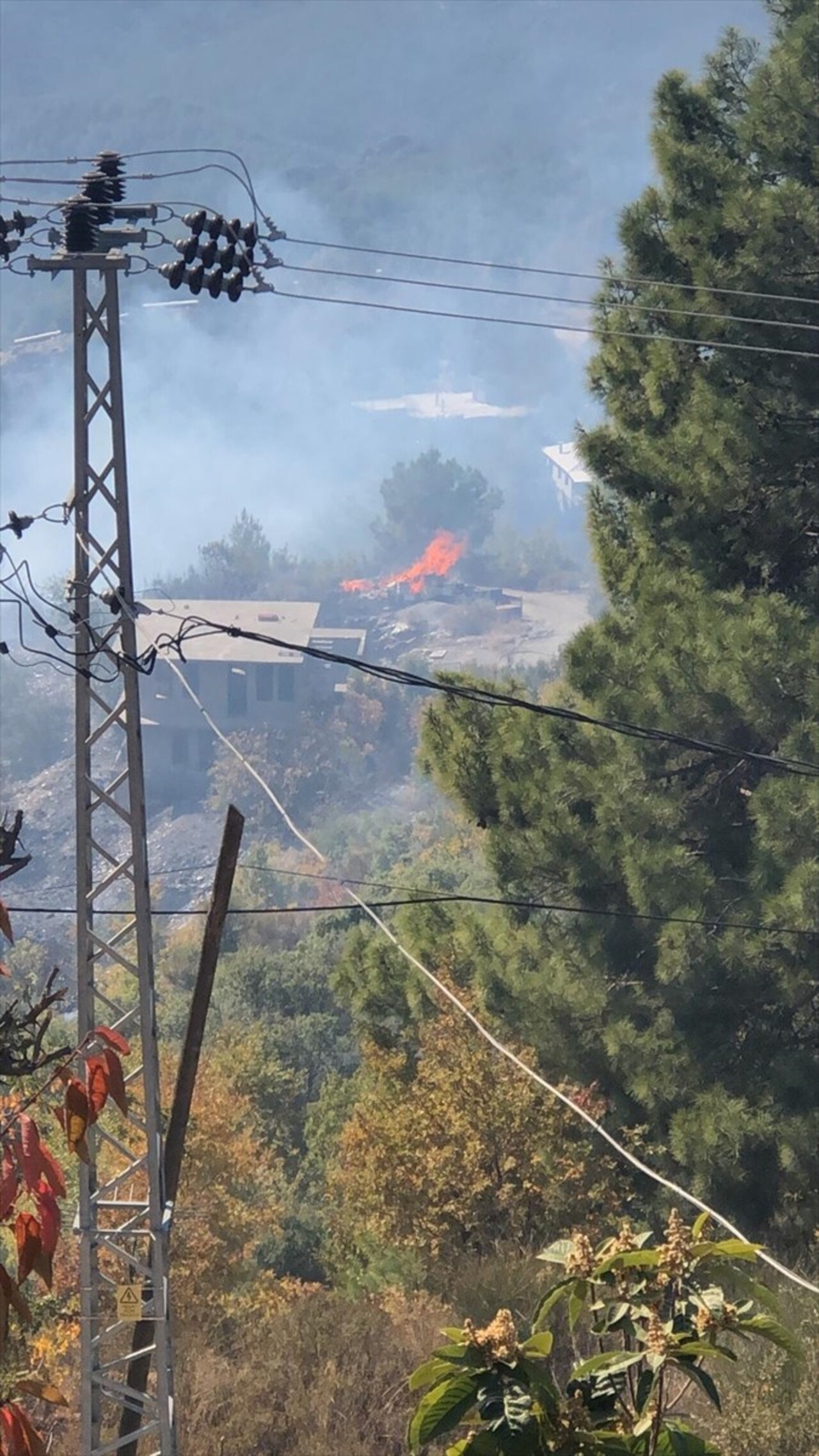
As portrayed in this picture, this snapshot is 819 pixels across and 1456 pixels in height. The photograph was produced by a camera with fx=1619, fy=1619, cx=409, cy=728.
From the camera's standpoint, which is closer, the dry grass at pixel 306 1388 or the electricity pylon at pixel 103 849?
the electricity pylon at pixel 103 849

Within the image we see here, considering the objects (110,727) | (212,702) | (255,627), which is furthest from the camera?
(255,627)

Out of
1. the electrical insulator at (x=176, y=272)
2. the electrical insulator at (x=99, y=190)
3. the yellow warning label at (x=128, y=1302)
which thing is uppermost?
the electrical insulator at (x=99, y=190)

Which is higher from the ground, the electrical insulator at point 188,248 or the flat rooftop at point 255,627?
the electrical insulator at point 188,248

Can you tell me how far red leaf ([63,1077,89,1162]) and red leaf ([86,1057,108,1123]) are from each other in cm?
2

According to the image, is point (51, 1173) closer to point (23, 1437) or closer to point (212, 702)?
point (23, 1437)

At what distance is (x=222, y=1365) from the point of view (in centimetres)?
1274

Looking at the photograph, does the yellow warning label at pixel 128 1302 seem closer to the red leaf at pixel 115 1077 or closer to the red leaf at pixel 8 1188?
the red leaf at pixel 115 1077

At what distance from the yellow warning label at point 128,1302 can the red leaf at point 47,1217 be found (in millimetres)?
4347

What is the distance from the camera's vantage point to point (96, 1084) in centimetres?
362

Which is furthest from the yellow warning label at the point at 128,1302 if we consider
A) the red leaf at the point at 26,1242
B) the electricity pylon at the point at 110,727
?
the red leaf at the point at 26,1242

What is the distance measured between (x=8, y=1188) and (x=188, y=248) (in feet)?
18.3

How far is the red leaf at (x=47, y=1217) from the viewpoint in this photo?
304 centimetres

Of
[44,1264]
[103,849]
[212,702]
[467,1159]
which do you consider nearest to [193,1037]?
[103,849]

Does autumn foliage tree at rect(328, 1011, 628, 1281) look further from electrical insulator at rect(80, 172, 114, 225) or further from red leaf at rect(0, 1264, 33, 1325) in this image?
red leaf at rect(0, 1264, 33, 1325)
